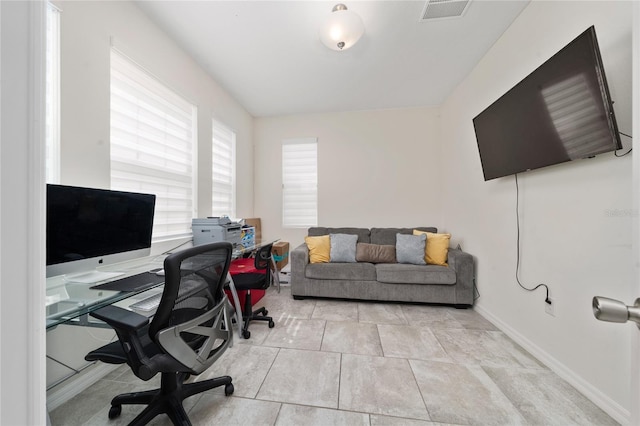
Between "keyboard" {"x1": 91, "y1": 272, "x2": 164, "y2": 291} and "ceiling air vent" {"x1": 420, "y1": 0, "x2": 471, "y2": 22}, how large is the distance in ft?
9.10

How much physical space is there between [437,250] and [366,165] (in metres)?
1.67

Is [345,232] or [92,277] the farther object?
[345,232]

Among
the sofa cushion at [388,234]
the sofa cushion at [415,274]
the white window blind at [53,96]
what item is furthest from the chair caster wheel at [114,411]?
the sofa cushion at [388,234]

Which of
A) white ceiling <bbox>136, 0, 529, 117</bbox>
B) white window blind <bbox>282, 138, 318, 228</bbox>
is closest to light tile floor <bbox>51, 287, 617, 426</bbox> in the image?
white window blind <bbox>282, 138, 318, 228</bbox>

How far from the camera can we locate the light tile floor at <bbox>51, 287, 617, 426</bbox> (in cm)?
126

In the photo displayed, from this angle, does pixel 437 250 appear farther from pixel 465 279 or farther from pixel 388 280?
pixel 388 280

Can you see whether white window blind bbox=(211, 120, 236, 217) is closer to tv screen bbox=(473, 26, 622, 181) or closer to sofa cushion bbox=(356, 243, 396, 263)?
sofa cushion bbox=(356, 243, 396, 263)

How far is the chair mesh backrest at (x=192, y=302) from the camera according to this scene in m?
0.99

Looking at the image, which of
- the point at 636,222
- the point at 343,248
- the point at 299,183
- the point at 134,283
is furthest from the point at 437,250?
the point at 134,283

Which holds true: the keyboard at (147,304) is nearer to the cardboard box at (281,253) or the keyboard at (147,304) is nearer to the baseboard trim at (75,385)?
the baseboard trim at (75,385)

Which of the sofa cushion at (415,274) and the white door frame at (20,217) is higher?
the white door frame at (20,217)

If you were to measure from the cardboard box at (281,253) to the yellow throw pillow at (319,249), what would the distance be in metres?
0.60

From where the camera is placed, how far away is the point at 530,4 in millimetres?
1808

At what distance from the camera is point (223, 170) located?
314 centimetres
